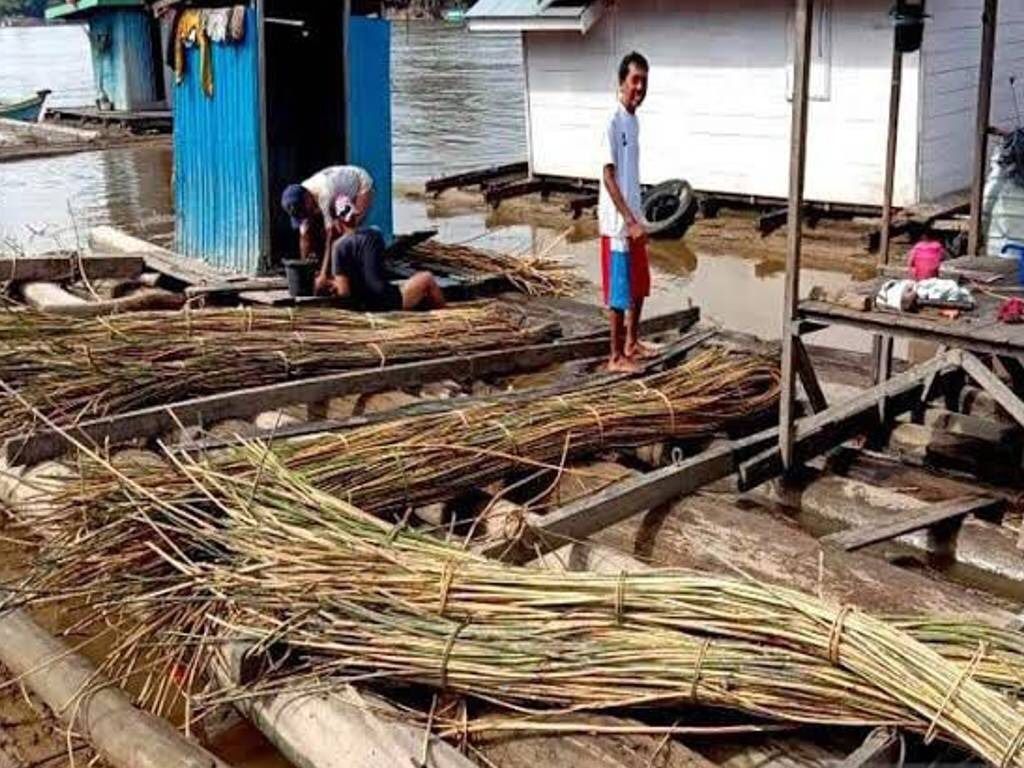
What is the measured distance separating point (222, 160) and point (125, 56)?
15.8 metres

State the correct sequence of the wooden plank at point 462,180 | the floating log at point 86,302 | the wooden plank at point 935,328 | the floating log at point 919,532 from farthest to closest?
the wooden plank at point 462,180 → the floating log at point 86,302 → the floating log at point 919,532 → the wooden plank at point 935,328

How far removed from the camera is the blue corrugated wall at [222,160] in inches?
350

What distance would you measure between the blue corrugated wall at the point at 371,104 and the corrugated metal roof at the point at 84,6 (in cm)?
1487

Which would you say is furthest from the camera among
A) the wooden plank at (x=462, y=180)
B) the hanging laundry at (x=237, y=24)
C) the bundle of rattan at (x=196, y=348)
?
the wooden plank at (x=462, y=180)

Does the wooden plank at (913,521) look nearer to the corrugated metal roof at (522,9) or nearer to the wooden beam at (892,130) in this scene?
the wooden beam at (892,130)

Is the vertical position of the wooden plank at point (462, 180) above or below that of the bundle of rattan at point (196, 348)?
above

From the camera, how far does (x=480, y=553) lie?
409 centimetres

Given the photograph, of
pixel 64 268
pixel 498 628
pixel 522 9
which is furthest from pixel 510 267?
pixel 522 9

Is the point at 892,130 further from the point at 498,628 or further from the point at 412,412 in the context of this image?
the point at 498,628

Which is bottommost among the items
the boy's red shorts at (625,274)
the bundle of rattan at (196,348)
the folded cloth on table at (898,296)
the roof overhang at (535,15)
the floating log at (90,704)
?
the floating log at (90,704)

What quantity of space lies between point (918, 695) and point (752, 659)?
417 mm

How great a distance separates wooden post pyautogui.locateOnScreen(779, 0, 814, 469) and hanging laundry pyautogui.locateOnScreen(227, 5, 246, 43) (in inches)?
201

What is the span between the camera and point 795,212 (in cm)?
467

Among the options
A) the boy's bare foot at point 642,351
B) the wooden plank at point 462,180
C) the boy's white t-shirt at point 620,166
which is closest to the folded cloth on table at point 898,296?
the boy's white t-shirt at point 620,166
